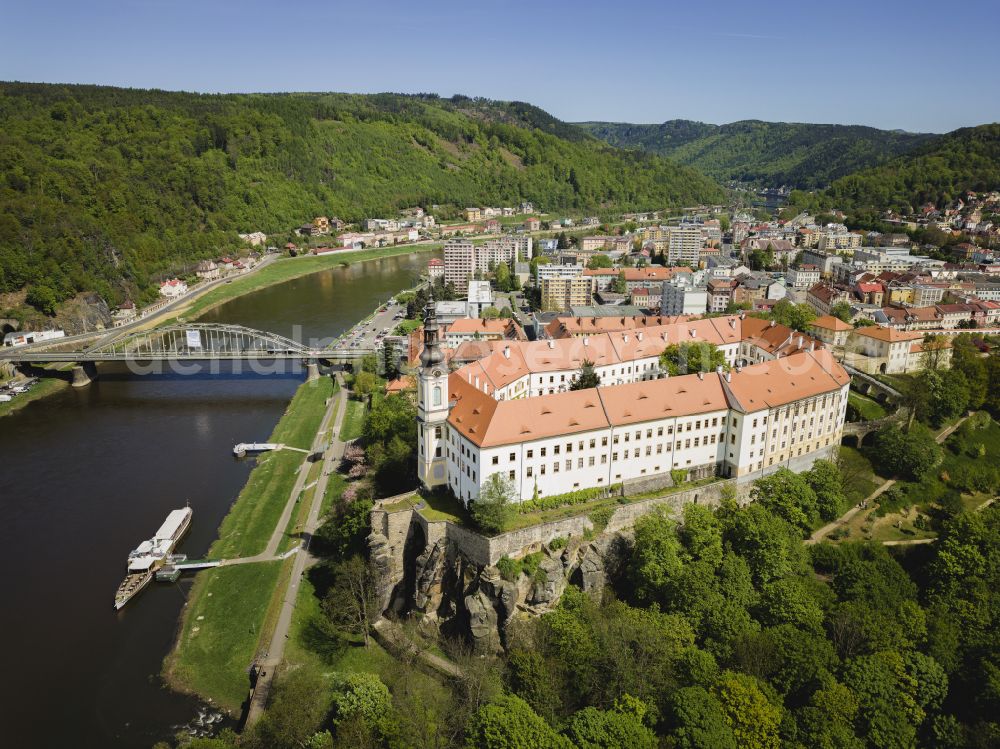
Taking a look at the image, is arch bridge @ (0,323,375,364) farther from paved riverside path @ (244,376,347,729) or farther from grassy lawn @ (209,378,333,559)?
paved riverside path @ (244,376,347,729)

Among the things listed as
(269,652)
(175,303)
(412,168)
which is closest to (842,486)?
(269,652)

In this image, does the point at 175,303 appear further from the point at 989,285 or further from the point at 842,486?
the point at 989,285

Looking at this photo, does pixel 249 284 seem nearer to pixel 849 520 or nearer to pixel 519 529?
pixel 519 529

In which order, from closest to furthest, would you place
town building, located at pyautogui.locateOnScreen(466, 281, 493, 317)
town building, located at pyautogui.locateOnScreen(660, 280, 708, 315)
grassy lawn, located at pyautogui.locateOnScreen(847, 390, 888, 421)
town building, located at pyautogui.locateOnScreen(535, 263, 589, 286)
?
grassy lawn, located at pyautogui.locateOnScreen(847, 390, 888, 421), town building, located at pyautogui.locateOnScreen(660, 280, 708, 315), town building, located at pyautogui.locateOnScreen(466, 281, 493, 317), town building, located at pyautogui.locateOnScreen(535, 263, 589, 286)

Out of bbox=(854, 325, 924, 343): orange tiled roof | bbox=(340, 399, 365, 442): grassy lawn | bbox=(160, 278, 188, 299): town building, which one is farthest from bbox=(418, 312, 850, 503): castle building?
bbox=(160, 278, 188, 299): town building

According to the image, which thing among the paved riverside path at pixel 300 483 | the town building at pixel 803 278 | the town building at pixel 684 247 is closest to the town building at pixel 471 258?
the town building at pixel 684 247

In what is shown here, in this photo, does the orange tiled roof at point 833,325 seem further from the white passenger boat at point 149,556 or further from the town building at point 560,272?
the white passenger boat at point 149,556
